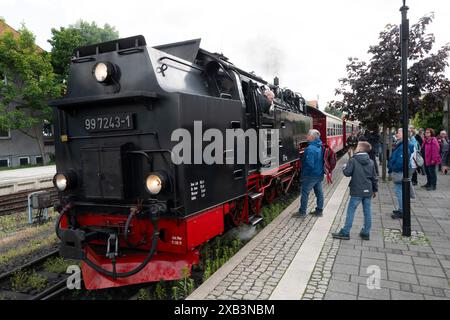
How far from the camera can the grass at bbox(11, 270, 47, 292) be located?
4164 mm

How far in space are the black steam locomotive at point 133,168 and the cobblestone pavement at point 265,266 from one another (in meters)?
0.52

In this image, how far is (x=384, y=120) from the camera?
10477mm

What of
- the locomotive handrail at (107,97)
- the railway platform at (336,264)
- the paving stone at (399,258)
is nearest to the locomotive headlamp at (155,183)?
the locomotive handrail at (107,97)

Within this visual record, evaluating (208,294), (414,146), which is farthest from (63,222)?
(414,146)

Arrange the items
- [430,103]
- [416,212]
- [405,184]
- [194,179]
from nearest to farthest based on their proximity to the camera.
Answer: [194,179], [405,184], [416,212], [430,103]

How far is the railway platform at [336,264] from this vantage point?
11.5 ft

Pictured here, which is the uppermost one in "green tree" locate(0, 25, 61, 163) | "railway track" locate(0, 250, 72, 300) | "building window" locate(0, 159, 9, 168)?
"green tree" locate(0, 25, 61, 163)

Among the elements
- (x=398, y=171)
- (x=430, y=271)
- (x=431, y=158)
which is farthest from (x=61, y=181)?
(x=431, y=158)

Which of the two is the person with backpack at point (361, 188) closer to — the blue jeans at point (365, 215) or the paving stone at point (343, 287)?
the blue jeans at point (365, 215)

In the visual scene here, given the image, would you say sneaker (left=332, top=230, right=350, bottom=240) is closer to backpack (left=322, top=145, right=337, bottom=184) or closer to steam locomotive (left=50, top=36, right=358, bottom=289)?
backpack (left=322, top=145, right=337, bottom=184)

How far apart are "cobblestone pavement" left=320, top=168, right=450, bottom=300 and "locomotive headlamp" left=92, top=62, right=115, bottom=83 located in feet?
10.6

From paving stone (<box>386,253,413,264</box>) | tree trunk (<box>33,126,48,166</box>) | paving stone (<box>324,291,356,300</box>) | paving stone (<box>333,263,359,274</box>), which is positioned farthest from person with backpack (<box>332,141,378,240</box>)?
tree trunk (<box>33,126,48,166</box>)
